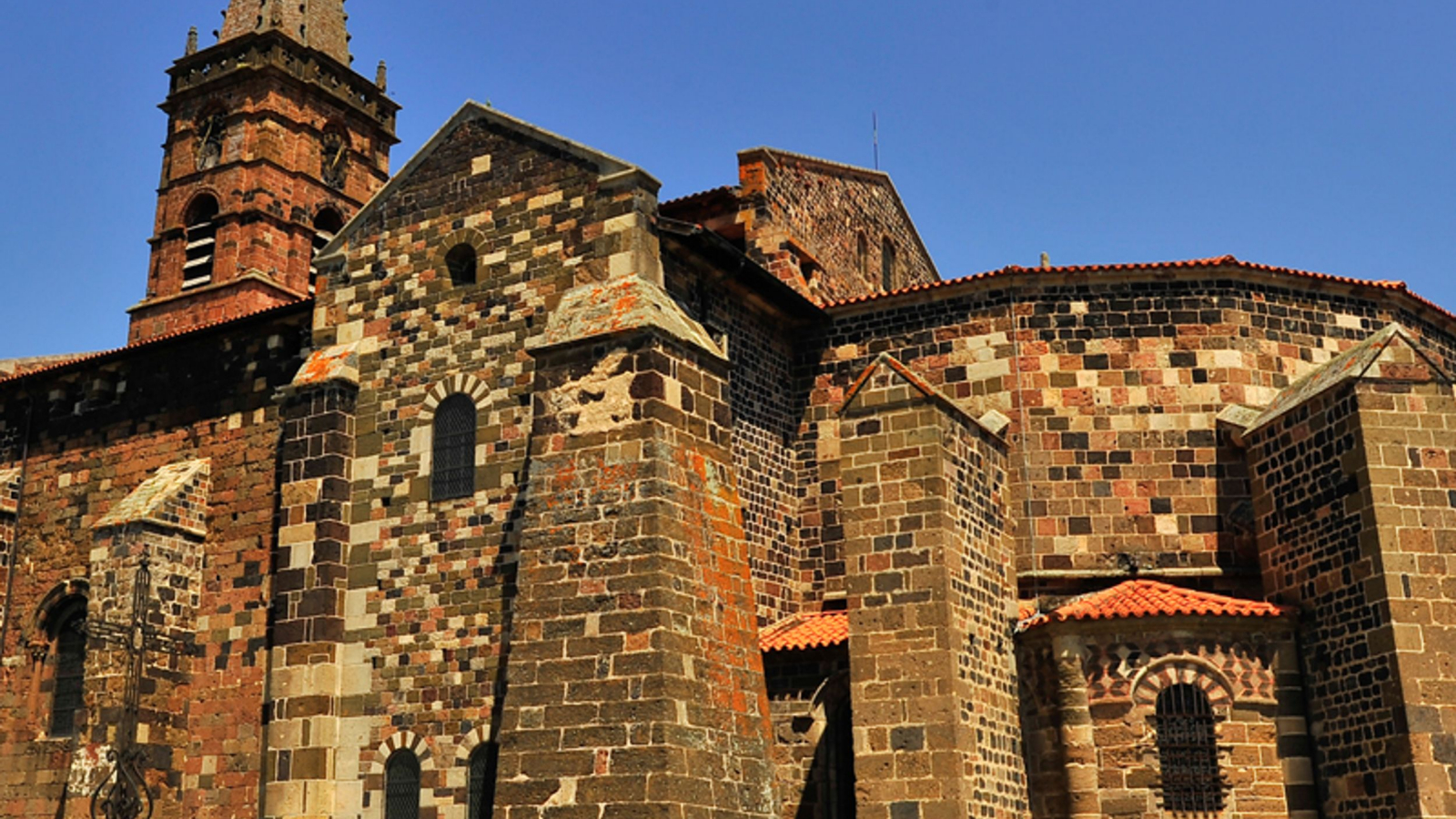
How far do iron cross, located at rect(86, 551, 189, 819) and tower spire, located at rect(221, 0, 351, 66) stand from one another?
1679 centimetres

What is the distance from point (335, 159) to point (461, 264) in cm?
1583

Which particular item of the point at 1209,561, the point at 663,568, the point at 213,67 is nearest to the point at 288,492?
the point at 663,568

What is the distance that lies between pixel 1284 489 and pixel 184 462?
1402cm

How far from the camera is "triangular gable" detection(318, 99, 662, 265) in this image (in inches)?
646

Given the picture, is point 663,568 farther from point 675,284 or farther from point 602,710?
point 675,284

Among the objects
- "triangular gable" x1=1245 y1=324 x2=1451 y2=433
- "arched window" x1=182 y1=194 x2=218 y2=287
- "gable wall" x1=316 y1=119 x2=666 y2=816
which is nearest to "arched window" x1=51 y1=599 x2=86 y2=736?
"gable wall" x1=316 y1=119 x2=666 y2=816

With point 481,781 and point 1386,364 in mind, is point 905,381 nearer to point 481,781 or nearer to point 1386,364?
point 1386,364

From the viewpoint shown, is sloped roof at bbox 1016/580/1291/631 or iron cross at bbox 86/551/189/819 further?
iron cross at bbox 86/551/189/819

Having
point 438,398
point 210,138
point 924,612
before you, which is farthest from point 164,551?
point 210,138

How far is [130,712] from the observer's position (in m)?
17.7

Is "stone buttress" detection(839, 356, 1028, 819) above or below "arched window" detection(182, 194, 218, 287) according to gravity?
below

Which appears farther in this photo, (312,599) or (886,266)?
(886,266)

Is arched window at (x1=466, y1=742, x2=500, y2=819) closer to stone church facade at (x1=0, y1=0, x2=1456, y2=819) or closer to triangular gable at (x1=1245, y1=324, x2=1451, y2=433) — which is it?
stone church facade at (x1=0, y1=0, x2=1456, y2=819)

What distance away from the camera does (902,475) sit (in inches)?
592
